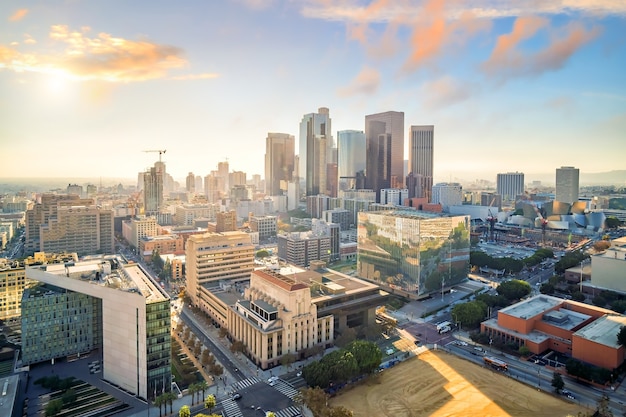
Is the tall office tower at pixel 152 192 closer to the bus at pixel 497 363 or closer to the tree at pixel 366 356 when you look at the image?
the tree at pixel 366 356

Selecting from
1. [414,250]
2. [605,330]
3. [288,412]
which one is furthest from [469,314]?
[288,412]

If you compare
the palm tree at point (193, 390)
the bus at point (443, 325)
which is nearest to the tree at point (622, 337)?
the bus at point (443, 325)

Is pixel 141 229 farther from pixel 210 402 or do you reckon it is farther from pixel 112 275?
pixel 210 402

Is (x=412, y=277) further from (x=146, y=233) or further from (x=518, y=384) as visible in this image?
(x=146, y=233)

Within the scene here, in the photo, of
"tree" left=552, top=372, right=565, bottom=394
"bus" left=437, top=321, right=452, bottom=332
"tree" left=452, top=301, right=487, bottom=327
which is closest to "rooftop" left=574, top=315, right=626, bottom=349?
"tree" left=552, top=372, right=565, bottom=394

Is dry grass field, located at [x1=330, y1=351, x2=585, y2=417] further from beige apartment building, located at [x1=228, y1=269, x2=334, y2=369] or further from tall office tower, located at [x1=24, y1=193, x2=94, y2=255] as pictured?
tall office tower, located at [x1=24, y1=193, x2=94, y2=255]

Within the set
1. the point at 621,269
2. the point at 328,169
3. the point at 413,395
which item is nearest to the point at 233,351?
the point at 413,395
